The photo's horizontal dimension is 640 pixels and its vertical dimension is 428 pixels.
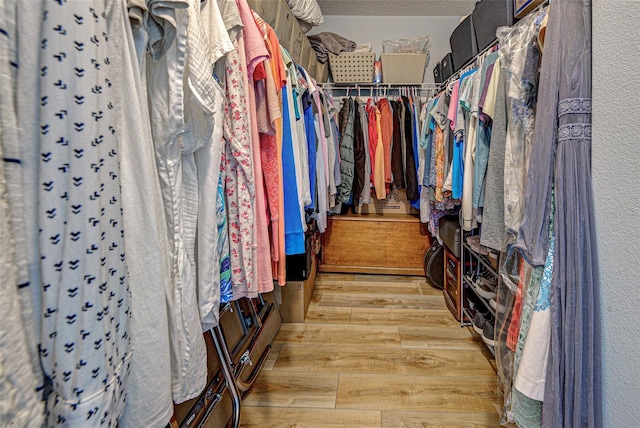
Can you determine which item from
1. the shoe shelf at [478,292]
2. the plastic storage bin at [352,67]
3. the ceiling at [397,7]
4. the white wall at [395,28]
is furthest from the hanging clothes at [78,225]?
the white wall at [395,28]

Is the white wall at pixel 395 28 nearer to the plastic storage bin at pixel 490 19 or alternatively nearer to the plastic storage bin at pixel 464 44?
the plastic storage bin at pixel 464 44

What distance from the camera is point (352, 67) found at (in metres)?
2.88

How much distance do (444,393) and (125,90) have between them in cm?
172

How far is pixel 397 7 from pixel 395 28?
0.21 meters

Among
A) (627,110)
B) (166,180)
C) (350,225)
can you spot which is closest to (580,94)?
(627,110)

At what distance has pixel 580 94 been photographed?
30.0 inches

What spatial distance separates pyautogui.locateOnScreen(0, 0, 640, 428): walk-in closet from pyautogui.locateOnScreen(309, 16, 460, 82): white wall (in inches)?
52.8

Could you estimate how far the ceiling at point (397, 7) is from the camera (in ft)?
9.29

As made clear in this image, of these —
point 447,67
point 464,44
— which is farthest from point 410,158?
point 464,44

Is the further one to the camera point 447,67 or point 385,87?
point 385,87

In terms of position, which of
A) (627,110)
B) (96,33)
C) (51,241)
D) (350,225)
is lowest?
(350,225)

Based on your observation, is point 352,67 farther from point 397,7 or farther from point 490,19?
point 490,19

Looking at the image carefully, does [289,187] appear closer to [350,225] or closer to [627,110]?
[627,110]

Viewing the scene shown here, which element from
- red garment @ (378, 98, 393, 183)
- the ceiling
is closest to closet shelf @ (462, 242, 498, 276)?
red garment @ (378, 98, 393, 183)
